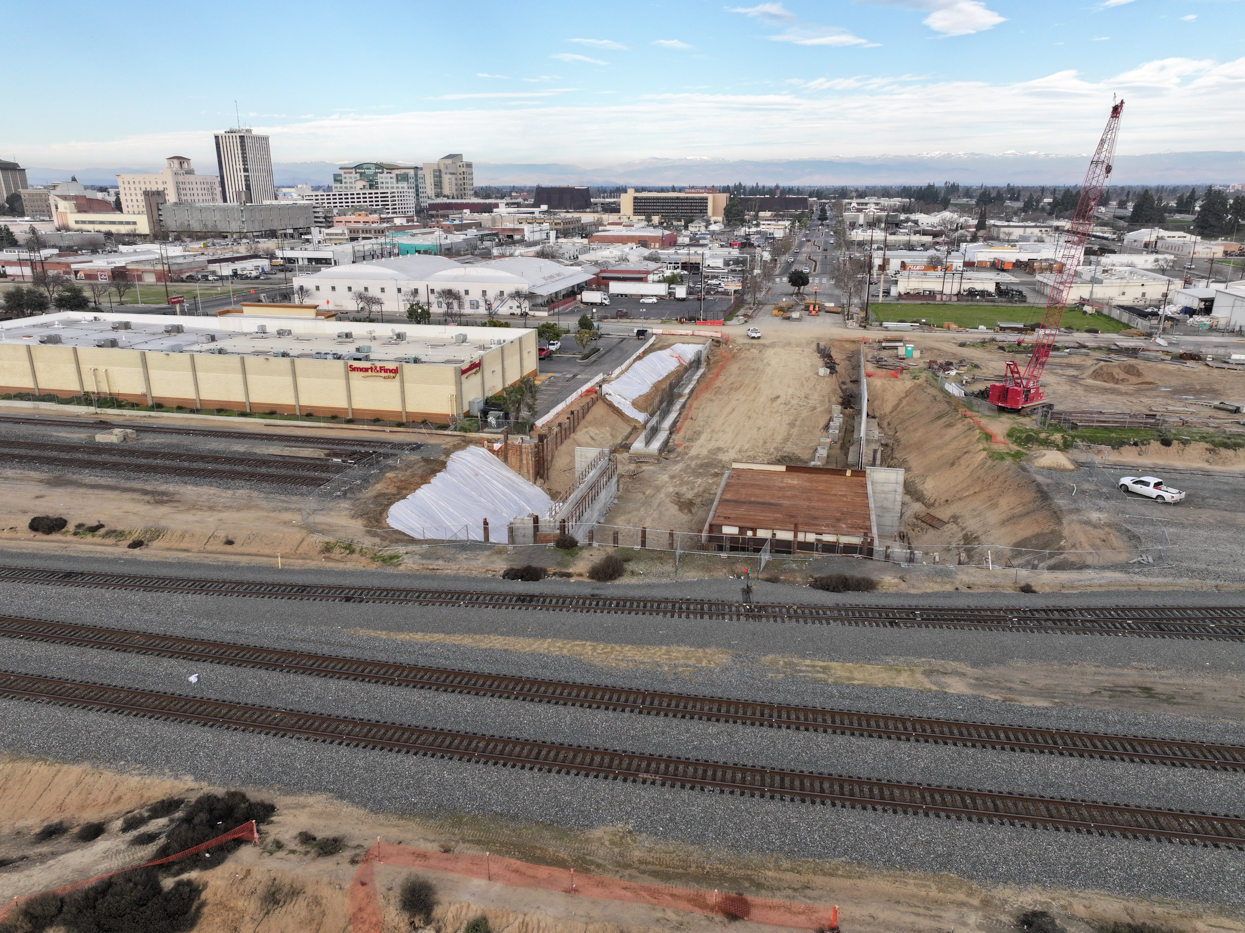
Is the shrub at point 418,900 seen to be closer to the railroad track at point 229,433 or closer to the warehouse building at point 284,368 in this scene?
the railroad track at point 229,433

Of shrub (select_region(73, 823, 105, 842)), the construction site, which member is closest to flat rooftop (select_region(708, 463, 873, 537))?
the construction site

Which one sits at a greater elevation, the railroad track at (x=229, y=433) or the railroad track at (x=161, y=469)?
the railroad track at (x=161, y=469)

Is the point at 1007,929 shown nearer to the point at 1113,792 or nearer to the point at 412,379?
the point at 1113,792

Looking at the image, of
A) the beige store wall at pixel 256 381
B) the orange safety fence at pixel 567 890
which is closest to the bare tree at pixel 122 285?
the beige store wall at pixel 256 381

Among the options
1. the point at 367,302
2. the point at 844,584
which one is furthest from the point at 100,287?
the point at 844,584

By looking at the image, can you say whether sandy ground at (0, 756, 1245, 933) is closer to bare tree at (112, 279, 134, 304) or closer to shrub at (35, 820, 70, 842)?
shrub at (35, 820, 70, 842)
